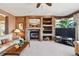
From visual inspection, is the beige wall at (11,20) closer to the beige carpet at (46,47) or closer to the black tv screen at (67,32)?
the beige carpet at (46,47)

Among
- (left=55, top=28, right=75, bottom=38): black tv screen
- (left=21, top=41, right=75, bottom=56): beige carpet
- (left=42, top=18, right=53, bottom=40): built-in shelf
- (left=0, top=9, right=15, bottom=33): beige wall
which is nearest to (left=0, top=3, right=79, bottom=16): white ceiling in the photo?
(left=0, top=9, right=15, bottom=33): beige wall

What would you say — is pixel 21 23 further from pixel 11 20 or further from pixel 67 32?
pixel 67 32

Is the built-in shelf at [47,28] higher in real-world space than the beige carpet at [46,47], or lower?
higher

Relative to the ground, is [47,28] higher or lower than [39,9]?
lower

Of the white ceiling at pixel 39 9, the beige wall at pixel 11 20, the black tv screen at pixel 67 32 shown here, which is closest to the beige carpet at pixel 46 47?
the black tv screen at pixel 67 32

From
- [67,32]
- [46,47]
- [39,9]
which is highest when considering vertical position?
[39,9]

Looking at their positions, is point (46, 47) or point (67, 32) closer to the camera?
point (67, 32)

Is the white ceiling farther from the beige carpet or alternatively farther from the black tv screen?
the beige carpet

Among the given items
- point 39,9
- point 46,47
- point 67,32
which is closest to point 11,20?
point 39,9

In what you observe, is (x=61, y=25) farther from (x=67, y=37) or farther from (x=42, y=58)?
(x=42, y=58)

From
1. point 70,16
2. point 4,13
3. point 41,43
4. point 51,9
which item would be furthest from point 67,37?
point 4,13

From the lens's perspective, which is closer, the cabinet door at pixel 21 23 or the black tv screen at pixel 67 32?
the black tv screen at pixel 67 32

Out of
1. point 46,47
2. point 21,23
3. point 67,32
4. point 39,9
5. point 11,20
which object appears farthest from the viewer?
point 39,9

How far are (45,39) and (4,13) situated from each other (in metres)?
1.29
